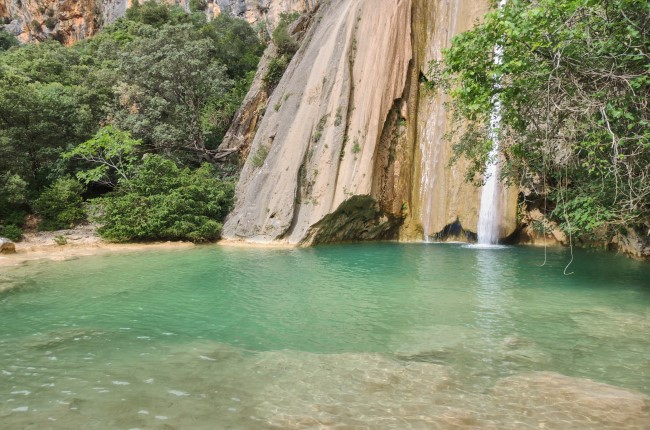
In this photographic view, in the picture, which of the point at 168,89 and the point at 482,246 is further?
the point at 168,89

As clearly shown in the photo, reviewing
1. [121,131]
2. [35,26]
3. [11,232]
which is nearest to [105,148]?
[121,131]

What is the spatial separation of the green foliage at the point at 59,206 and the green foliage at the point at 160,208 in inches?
60.1

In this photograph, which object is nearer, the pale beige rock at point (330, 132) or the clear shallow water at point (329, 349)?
the clear shallow water at point (329, 349)

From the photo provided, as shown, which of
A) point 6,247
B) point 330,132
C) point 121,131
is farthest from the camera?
point 121,131

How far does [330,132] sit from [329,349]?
12.5 m

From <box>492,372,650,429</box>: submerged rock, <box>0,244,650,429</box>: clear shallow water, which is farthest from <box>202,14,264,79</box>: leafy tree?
<box>492,372,650,429</box>: submerged rock

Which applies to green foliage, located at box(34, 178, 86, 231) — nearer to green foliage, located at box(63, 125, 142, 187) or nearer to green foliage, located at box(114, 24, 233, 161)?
green foliage, located at box(63, 125, 142, 187)

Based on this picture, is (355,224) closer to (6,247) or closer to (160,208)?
(160,208)

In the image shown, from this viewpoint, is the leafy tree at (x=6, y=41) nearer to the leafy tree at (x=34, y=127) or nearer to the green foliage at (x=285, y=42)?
the leafy tree at (x=34, y=127)

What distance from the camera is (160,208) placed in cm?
1655

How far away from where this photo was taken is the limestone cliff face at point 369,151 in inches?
651

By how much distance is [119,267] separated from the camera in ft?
39.3

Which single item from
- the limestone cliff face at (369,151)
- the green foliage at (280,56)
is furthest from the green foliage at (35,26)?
the limestone cliff face at (369,151)

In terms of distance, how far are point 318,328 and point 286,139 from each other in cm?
1259
